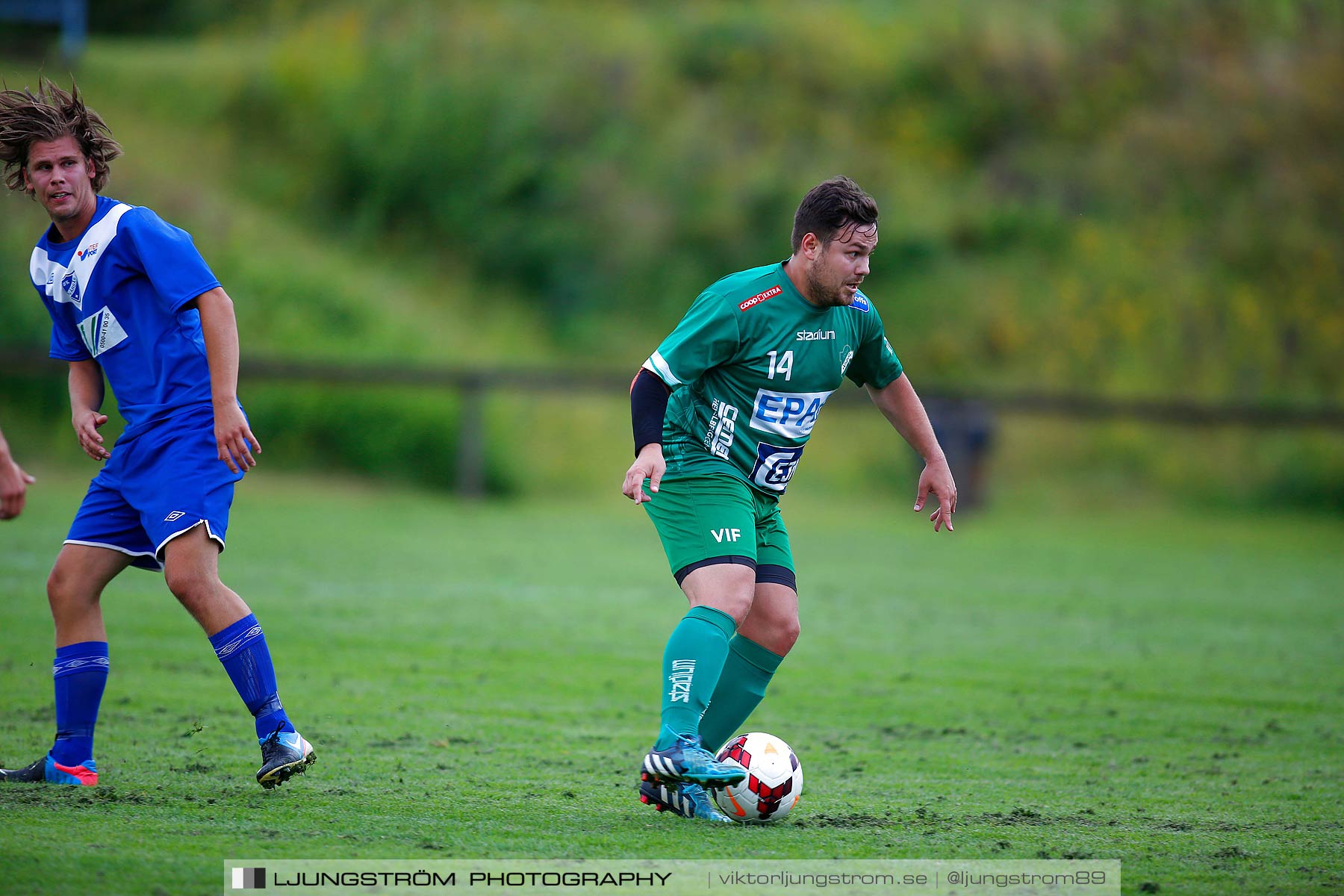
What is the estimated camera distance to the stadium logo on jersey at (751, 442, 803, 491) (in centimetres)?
426

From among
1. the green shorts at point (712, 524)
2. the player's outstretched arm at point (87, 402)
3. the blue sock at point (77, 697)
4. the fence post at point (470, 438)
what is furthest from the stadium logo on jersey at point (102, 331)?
the fence post at point (470, 438)

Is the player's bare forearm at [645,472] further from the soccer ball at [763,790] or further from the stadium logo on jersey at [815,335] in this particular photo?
the soccer ball at [763,790]

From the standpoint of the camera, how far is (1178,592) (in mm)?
10609

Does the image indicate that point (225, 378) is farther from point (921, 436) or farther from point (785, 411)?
point (921, 436)

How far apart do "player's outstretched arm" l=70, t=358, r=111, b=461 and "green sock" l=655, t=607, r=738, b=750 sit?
2006mm

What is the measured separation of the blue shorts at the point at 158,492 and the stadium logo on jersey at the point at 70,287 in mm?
471

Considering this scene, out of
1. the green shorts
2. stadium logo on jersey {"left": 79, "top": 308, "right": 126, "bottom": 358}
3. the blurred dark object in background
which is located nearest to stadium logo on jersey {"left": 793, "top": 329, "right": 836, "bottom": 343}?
the green shorts

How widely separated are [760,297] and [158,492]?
196cm

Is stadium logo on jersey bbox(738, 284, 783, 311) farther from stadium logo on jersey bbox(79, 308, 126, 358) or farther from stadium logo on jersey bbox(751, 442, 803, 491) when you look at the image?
stadium logo on jersey bbox(79, 308, 126, 358)

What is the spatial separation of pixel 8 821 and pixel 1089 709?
4.65 metres

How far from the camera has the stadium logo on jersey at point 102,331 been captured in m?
4.11

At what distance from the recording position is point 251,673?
13.3 feet

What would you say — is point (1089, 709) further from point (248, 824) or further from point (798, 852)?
point (248, 824)
